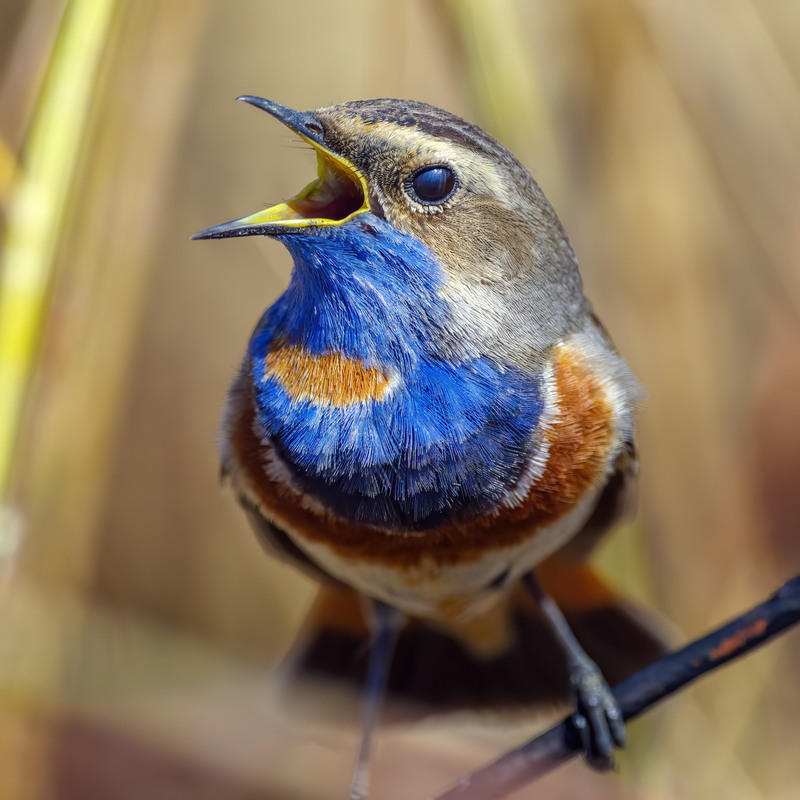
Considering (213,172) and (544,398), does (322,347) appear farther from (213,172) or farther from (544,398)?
(213,172)

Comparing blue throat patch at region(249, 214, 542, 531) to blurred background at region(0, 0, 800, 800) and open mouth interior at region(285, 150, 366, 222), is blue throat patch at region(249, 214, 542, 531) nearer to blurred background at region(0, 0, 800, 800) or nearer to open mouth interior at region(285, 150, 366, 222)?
open mouth interior at region(285, 150, 366, 222)

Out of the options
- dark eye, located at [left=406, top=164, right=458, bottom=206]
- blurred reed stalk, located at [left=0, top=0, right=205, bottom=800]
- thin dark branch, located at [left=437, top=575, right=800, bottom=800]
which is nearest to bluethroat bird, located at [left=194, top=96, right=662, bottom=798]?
dark eye, located at [left=406, top=164, right=458, bottom=206]

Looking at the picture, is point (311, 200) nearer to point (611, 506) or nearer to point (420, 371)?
point (420, 371)

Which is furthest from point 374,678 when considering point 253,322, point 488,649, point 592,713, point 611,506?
point 253,322

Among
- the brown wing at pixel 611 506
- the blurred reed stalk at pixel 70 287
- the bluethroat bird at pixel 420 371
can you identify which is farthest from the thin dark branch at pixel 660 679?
the blurred reed stalk at pixel 70 287

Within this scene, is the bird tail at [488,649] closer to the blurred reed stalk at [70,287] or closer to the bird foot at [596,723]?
the bird foot at [596,723]

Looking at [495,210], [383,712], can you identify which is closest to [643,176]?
[495,210]
